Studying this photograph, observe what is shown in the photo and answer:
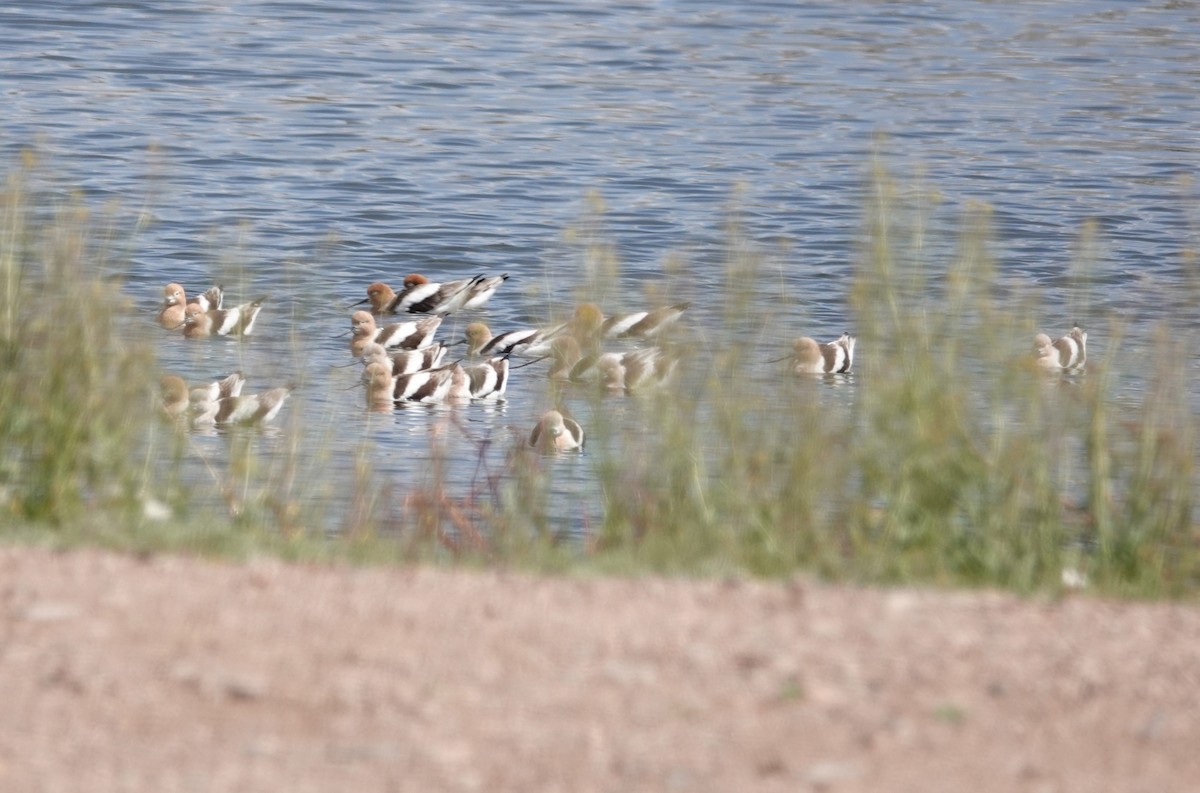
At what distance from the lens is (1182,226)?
22438mm

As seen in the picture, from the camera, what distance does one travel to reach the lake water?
Result: 1850 centimetres

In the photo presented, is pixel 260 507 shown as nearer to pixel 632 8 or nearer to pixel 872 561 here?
pixel 872 561

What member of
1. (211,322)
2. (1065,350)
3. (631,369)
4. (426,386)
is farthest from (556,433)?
(211,322)

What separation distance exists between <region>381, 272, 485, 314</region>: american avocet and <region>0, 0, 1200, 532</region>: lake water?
20.5 inches

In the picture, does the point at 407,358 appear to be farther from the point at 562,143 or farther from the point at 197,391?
the point at 562,143

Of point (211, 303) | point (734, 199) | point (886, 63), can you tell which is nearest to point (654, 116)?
point (886, 63)

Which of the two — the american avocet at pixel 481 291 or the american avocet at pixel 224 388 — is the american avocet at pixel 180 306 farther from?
the american avocet at pixel 224 388

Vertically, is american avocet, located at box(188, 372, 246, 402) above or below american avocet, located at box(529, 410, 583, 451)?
above

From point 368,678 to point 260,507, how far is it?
2.94 m

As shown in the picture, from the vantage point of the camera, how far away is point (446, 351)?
59.2 ft

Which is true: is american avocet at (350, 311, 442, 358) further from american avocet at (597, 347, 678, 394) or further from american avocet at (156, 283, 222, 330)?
american avocet at (597, 347, 678, 394)

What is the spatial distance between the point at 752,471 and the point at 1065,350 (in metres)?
7.70

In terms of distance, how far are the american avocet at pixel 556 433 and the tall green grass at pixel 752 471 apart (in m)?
2.79

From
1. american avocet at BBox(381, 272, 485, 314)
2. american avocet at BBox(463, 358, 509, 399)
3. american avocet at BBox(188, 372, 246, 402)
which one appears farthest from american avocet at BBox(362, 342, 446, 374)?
american avocet at BBox(188, 372, 246, 402)
